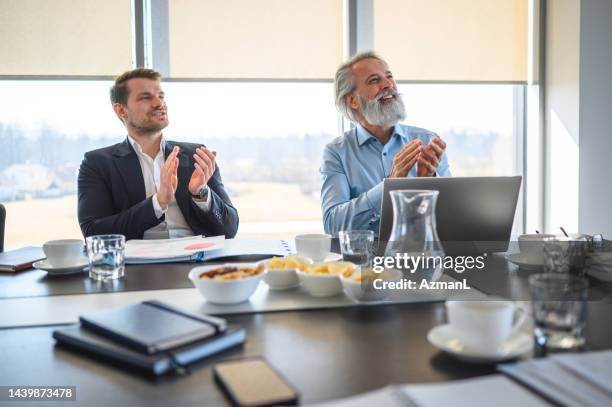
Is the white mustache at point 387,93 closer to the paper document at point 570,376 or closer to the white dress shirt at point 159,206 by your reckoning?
the white dress shirt at point 159,206

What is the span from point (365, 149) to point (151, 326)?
201 cm

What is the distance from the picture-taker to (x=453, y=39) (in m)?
3.92

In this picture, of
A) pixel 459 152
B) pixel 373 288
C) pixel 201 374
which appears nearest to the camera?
pixel 201 374

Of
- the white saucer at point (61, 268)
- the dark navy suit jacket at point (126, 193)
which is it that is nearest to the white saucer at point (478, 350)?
the white saucer at point (61, 268)

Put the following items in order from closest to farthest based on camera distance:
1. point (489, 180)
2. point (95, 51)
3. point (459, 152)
→ point (489, 180) < point (95, 51) < point (459, 152)

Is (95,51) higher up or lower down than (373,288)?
higher up

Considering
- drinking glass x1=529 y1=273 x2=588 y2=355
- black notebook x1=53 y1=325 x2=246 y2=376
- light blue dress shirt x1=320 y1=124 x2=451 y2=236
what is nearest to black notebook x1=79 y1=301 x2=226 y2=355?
black notebook x1=53 y1=325 x2=246 y2=376

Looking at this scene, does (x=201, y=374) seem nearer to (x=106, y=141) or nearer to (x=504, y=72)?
(x=106, y=141)

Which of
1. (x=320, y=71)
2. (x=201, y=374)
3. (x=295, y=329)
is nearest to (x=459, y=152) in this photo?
(x=320, y=71)

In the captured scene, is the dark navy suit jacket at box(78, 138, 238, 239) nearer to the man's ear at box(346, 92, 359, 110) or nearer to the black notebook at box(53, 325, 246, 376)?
the man's ear at box(346, 92, 359, 110)

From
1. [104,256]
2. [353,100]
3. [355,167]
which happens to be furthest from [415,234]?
[353,100]

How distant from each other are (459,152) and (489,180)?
8.34 feet

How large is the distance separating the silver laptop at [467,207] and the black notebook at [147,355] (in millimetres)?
812

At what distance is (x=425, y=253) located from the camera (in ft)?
4.04
